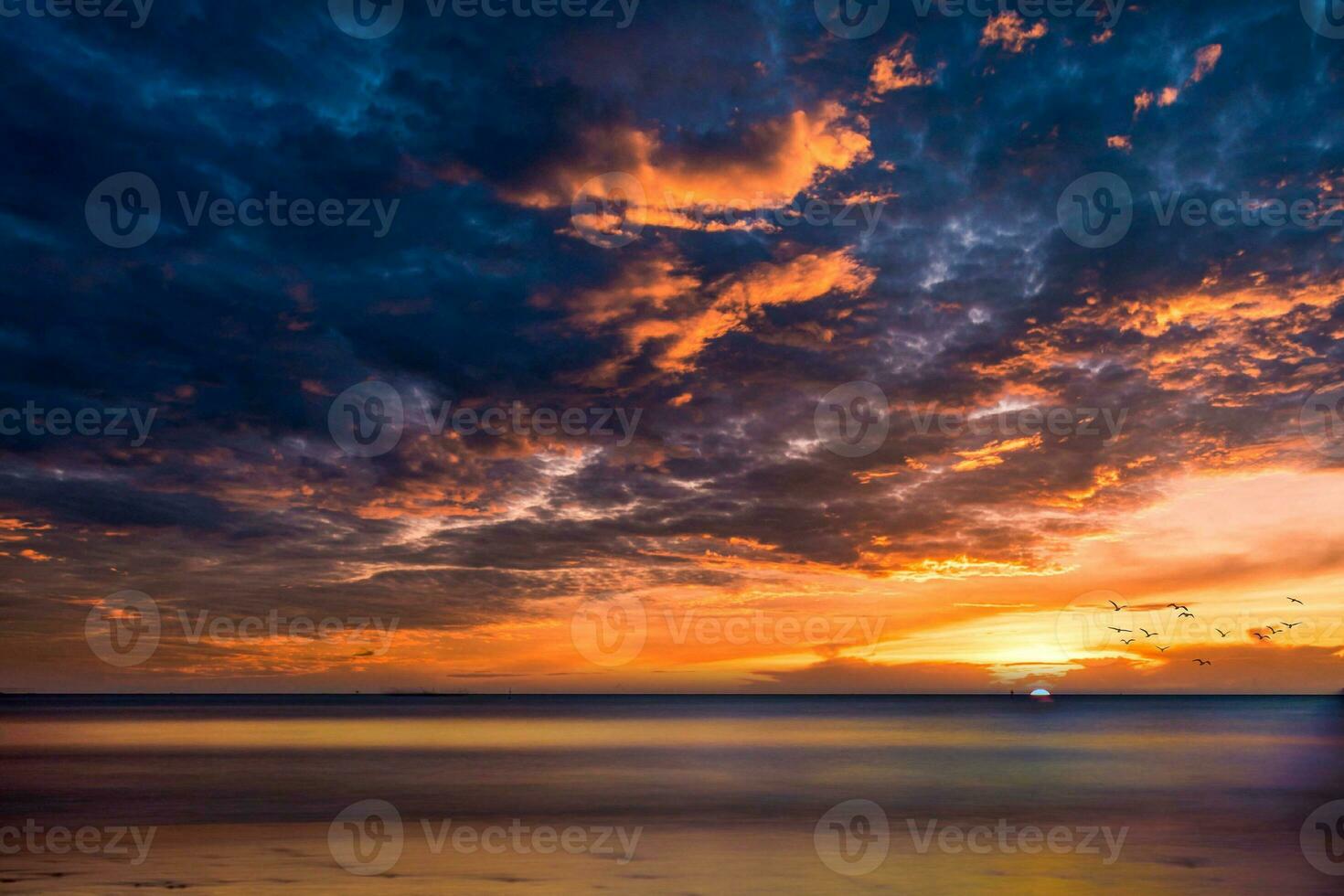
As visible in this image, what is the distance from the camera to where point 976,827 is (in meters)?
35.3

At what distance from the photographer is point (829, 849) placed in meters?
30.6

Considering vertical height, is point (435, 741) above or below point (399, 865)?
above

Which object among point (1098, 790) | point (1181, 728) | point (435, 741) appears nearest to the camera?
point (1098, 790)

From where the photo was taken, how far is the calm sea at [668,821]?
85.5ft

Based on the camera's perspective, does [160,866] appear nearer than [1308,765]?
Yes

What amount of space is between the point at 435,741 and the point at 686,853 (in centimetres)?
6499

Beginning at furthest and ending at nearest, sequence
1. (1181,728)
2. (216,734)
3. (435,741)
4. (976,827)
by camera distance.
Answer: (1181,728) < (216,734) < (435,741) < (976,827)

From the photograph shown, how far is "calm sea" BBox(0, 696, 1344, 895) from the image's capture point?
85.5ft

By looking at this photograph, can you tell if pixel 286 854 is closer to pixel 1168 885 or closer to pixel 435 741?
pixel 1168 885

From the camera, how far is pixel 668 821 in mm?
37188

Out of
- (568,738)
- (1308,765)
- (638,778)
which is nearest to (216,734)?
(568,738)

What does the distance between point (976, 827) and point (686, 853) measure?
37.9ft

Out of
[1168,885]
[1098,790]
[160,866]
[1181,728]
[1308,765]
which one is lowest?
[160,866]

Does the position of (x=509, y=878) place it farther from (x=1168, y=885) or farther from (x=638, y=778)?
(x=638, y=778)
